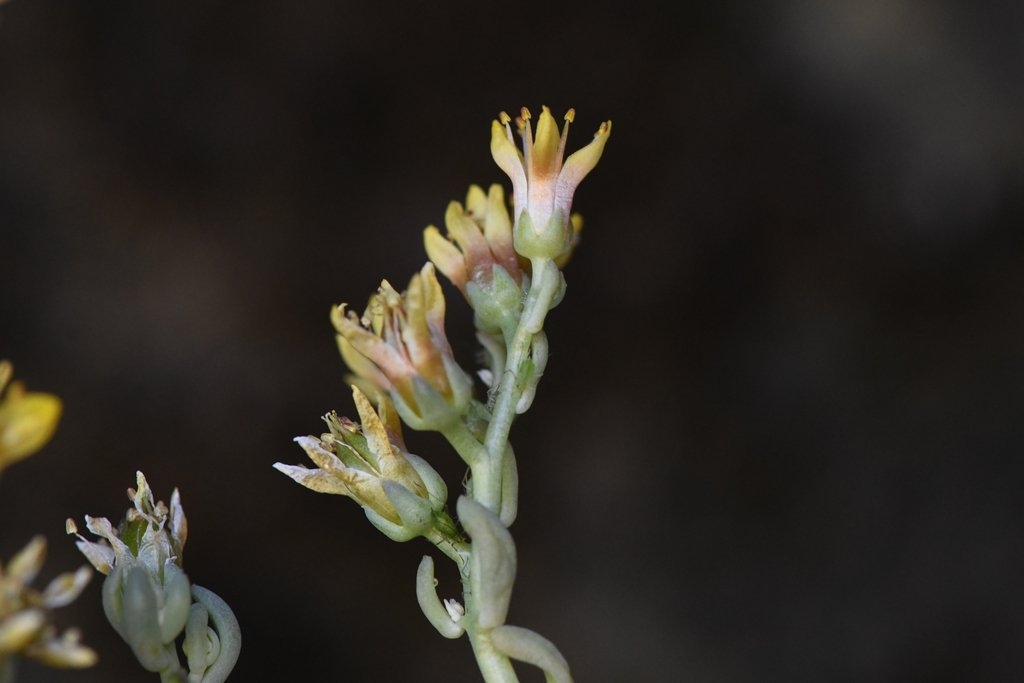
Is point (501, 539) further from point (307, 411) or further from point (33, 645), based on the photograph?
point (307, 411)

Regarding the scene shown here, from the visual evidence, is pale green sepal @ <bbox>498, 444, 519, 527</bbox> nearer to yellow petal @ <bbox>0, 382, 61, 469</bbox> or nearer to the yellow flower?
the yellow flower

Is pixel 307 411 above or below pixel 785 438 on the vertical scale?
below

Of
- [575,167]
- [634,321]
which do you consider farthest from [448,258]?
[634,321]

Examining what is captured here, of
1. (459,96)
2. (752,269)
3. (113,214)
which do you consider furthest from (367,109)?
(752,269)

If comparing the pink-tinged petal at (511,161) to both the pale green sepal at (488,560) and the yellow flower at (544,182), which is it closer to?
the yellow flower at (544,182)

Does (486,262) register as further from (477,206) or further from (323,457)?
(323,457)

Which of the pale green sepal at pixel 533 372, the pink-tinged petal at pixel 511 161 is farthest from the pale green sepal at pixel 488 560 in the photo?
the pink-tinged petal at pixel 511 161

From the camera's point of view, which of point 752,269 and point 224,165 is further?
point 752,269
